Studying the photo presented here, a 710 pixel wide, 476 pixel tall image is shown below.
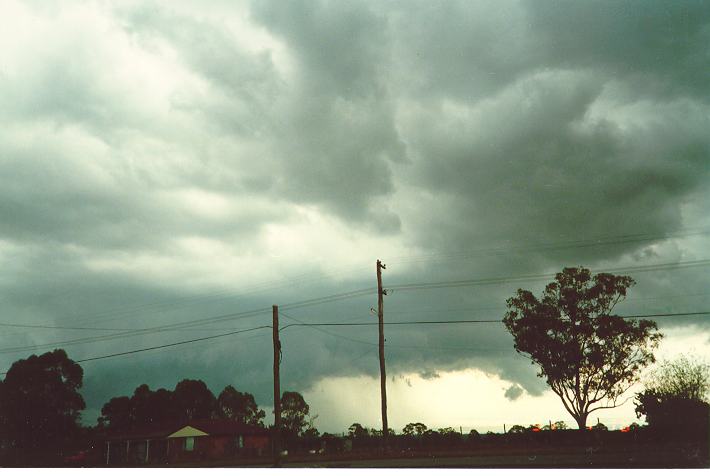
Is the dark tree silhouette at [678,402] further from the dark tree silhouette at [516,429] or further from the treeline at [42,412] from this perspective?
the treeline at [42,412]

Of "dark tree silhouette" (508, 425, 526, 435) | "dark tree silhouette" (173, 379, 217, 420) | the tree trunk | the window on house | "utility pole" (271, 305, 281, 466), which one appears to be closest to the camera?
"utility pole" (271, 305, 281, 466)

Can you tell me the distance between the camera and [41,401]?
210 ft

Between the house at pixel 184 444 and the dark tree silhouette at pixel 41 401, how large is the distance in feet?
18.8

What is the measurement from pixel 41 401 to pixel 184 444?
16913 millimetres

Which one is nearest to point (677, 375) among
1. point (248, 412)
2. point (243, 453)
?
point (243, 453)

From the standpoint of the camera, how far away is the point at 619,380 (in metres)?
41.8

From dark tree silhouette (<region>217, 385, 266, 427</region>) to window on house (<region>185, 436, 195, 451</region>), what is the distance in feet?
147

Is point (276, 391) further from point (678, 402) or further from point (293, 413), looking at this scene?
point (293, 413)

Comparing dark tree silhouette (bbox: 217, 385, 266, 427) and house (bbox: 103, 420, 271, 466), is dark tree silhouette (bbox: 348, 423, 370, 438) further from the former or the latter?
dark tree silhouette (bbox: 217, 385, 266, 427)

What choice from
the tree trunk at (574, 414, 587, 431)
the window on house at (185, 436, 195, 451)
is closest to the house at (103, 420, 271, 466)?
the window on house at (185, 436, 195, 451)

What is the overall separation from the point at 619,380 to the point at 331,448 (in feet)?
97.6

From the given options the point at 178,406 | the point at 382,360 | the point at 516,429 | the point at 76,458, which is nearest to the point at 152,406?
the point at 178,406

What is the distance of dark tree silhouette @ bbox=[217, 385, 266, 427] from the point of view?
107 meters

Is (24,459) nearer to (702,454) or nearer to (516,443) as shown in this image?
(516,443)
